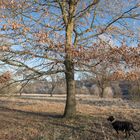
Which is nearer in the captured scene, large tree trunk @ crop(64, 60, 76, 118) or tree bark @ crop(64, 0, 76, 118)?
tree bark @ crop(64, 0, 76, 118)

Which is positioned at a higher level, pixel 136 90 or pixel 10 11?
pixel 10 11

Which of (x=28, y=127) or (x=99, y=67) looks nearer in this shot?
(x=28, y=127)

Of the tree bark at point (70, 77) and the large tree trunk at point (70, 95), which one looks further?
the large tree trunk at point (70, 95)

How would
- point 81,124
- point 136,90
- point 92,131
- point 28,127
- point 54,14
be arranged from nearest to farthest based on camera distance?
1. point 92,131
2. point 28,127
3. point 81,124
4. point 54,14
5. point 136,90

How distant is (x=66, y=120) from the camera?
17.8 metres

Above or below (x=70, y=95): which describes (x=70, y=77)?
above

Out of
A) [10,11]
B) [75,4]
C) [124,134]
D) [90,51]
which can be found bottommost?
[124,134]

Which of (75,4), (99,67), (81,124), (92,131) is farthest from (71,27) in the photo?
(92,131)

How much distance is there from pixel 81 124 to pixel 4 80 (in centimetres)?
430

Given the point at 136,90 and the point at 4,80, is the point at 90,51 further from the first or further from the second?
the point at 136,90

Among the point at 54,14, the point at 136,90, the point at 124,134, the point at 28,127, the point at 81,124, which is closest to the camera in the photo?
the point at 124,134

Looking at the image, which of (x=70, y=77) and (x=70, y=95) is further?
(x=70, y=95)

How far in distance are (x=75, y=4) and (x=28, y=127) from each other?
7.35m

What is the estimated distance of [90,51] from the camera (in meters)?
15.6
